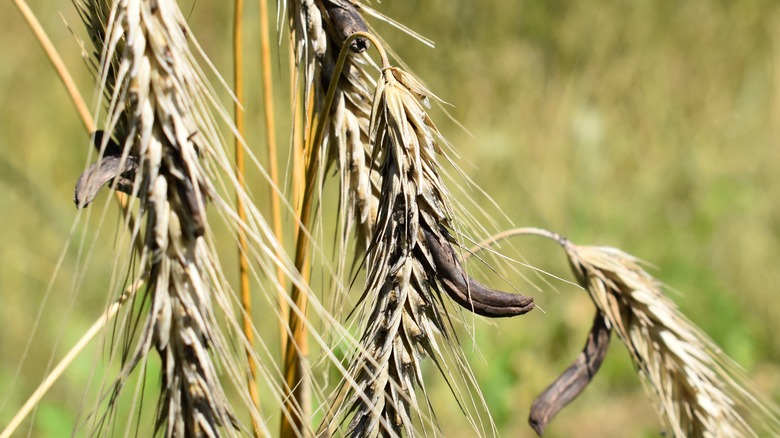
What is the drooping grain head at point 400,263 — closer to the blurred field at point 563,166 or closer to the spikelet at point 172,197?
the spikelet at point 172,197

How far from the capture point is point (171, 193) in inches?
24.2

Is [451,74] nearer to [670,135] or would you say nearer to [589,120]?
[589,120]

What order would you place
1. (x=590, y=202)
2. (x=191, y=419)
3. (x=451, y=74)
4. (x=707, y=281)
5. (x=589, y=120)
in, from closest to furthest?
1. (x=191, y=419)
2. (x=707, y=281)
3. (x=590, y=202)
4. (x=589, y=120)
5. (x=451, y=74)

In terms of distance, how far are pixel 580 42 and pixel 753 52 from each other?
0.84 m

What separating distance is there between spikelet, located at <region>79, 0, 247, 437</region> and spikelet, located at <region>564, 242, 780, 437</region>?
56 centimetres

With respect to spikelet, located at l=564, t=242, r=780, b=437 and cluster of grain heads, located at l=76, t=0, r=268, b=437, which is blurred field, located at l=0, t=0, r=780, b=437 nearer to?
spikelet, located at l=564, t=242, r=780, b=437

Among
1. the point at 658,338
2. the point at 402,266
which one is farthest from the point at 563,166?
the point at 402,266

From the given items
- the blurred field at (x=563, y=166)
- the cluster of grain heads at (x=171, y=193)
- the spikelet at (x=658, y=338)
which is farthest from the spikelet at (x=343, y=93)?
the blurred field at (x=563, y=166)

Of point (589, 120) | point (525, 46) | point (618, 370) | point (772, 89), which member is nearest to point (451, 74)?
point (525, 46)

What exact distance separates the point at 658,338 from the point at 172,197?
0.70m

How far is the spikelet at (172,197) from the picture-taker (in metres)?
0.61

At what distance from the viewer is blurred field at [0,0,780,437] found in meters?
2.45

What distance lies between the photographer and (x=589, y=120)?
3516 mm

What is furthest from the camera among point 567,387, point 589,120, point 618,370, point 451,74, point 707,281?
point 451,74
